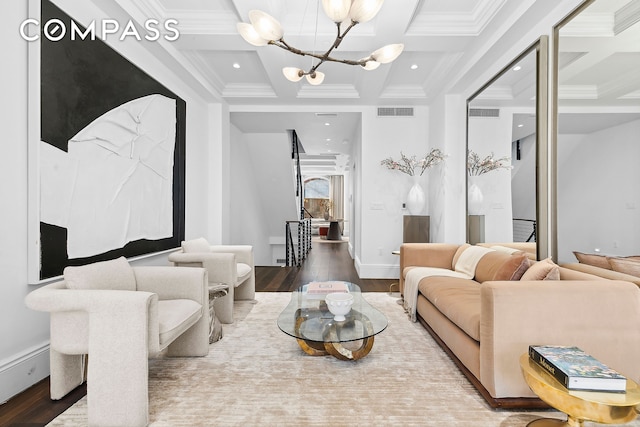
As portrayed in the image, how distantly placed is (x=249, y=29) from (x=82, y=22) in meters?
1.41

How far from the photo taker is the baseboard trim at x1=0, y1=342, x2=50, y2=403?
6.24 feet

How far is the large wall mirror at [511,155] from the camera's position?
9.05ft

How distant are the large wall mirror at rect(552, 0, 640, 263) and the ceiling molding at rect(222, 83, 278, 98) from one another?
3.62 m

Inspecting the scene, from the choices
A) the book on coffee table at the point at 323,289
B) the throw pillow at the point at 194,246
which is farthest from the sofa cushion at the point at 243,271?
the book on coffee table at the point at 323,289

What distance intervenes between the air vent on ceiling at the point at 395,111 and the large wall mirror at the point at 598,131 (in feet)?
9.19

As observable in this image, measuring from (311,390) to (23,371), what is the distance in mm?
1834

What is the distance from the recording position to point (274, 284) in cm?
496

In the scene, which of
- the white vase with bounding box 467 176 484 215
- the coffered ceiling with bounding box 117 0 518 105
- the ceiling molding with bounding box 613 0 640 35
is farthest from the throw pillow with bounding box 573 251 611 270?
the coffered ceiling with bounding box 117 0 518 105

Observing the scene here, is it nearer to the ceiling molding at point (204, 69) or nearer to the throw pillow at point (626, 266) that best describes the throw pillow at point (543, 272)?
the throw pillow at point (626, 266)

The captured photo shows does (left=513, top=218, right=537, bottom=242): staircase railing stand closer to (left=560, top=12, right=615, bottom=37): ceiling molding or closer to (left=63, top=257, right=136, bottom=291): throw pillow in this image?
(left=560, top=12, right=615, bottom=37): ceiling molding

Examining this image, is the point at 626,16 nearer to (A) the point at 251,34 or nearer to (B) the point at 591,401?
(B) the point at 591,401

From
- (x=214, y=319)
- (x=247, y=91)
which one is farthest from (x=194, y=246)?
(x=247, y=91)

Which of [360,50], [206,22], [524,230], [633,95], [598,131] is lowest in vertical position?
[524,230]

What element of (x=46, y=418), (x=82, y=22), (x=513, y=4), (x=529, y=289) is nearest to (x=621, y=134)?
(x=529, y=289)
